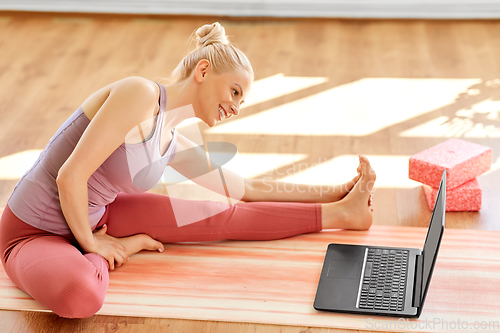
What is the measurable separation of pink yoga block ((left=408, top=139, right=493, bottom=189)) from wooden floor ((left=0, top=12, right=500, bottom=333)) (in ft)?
0.41

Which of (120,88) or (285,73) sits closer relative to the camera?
(120,88)

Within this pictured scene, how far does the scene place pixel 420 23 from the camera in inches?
161

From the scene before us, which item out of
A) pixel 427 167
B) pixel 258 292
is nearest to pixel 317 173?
pixel 427 167

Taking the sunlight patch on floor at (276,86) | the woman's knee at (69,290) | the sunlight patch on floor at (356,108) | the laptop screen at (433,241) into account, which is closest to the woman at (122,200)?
the woman's knee at (69,290)

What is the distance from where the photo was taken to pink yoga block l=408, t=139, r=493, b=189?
2100 millimetres

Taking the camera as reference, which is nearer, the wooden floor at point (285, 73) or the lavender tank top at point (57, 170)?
the lavender tank top at point (57, 170)

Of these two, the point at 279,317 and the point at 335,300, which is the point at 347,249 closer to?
the point at 335,300

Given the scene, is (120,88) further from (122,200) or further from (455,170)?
(455,170)

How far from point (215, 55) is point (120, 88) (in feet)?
0.99

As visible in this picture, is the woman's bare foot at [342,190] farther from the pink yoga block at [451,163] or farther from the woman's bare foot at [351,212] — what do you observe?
the pink yoga block at [451,163]

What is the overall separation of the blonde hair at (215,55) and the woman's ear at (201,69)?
2 centimetres

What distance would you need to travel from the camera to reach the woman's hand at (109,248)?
1.78m

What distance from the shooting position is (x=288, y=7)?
4246mm

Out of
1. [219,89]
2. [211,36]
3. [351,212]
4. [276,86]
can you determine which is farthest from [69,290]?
[276,86]
